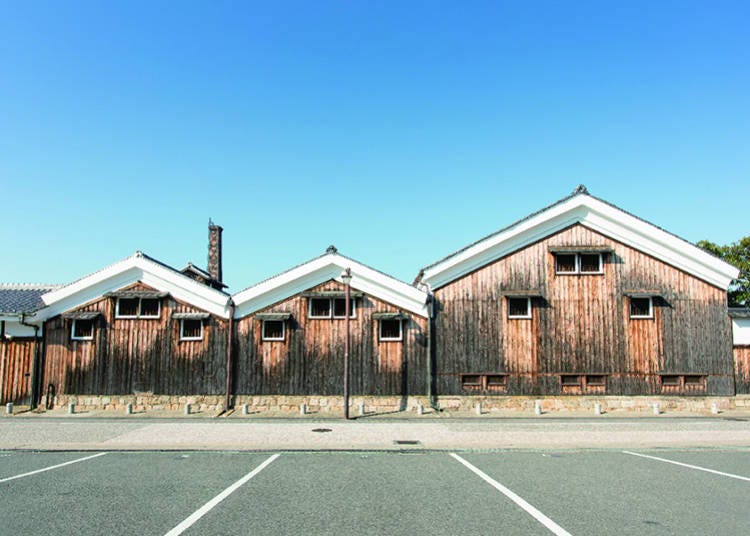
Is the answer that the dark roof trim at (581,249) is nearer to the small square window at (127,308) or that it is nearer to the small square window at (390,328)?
the small square window at (390,328)

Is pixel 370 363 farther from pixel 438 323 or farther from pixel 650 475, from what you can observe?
pixel 650 475

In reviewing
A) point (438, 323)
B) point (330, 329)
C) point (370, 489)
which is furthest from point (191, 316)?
point (370, 489)

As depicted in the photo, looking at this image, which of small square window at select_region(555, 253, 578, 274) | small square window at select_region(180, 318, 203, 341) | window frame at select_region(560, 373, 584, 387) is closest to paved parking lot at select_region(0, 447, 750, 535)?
window frame at select_region(560, 373, 584, 387)

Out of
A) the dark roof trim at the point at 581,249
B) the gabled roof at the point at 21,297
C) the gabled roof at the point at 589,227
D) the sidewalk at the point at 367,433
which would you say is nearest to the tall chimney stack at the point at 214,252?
the gabled roof at the point at 21,297

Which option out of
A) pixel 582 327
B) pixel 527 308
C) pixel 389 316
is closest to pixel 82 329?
pixel 389 316

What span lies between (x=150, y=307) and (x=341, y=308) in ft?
26.9

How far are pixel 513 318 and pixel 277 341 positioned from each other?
32.8 ft

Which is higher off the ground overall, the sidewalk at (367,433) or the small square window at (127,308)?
the small square window at (127,308)

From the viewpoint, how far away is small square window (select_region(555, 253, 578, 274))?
23.6 metres

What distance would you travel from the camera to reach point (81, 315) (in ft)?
76.2

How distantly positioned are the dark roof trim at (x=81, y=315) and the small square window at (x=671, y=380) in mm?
23960

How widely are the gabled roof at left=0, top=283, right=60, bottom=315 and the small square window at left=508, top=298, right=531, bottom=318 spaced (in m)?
20.5

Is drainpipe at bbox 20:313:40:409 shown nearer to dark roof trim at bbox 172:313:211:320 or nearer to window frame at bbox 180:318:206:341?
dark roof trim at bbox 172:313:211:320

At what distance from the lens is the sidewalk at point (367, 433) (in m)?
13.9
